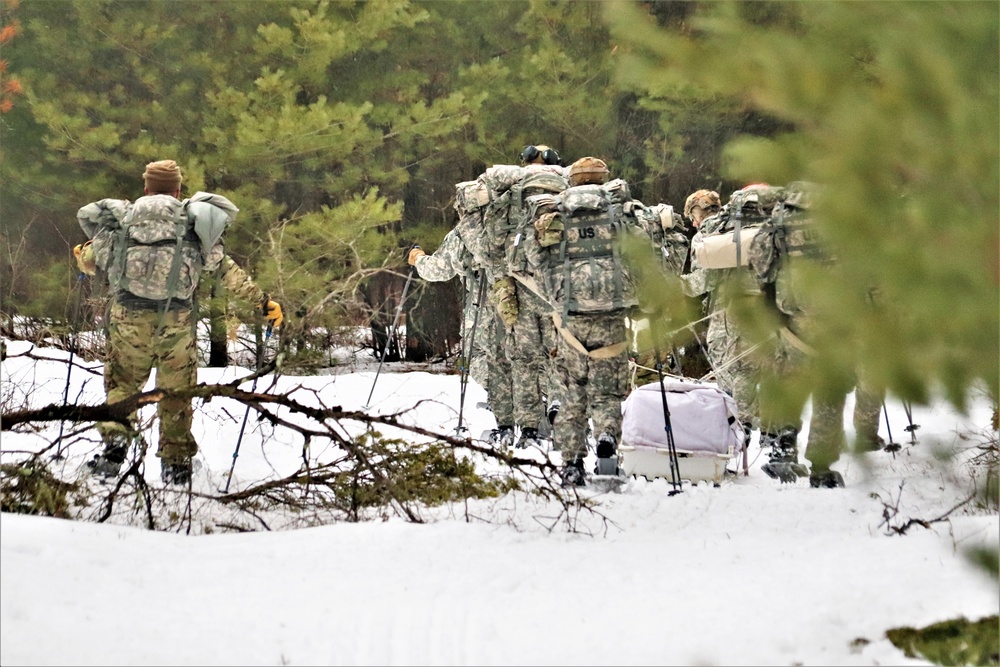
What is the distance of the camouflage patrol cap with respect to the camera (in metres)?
7.10

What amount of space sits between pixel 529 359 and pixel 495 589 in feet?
15.2

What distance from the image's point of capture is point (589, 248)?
22.5ft

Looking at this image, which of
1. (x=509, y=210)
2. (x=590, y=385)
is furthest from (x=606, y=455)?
(x=509, y=210)

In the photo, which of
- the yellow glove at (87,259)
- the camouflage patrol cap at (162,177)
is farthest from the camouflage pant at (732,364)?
the yellow glove at (87,259)

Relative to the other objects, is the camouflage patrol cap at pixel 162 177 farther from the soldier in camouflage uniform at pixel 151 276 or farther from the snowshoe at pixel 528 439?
the snowshoe at pixel 528 439

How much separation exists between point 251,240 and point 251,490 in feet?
27.5

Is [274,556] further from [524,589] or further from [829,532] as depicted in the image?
[829,532]

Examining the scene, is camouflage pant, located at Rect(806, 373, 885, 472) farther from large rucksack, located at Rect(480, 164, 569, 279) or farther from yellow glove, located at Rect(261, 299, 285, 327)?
large rucksack, located at Rect(480, 164, 569, 279)

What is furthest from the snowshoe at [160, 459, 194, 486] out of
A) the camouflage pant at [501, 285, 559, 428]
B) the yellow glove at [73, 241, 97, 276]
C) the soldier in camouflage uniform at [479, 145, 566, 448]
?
the camouflage pant at [501, 285, 559, 428]

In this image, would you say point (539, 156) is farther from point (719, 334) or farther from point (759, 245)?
point (719, 334)

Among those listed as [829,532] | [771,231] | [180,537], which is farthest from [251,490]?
[771,231]

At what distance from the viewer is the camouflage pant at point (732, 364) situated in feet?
28.8

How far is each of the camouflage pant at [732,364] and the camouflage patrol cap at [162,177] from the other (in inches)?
178

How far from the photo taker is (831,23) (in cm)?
212
